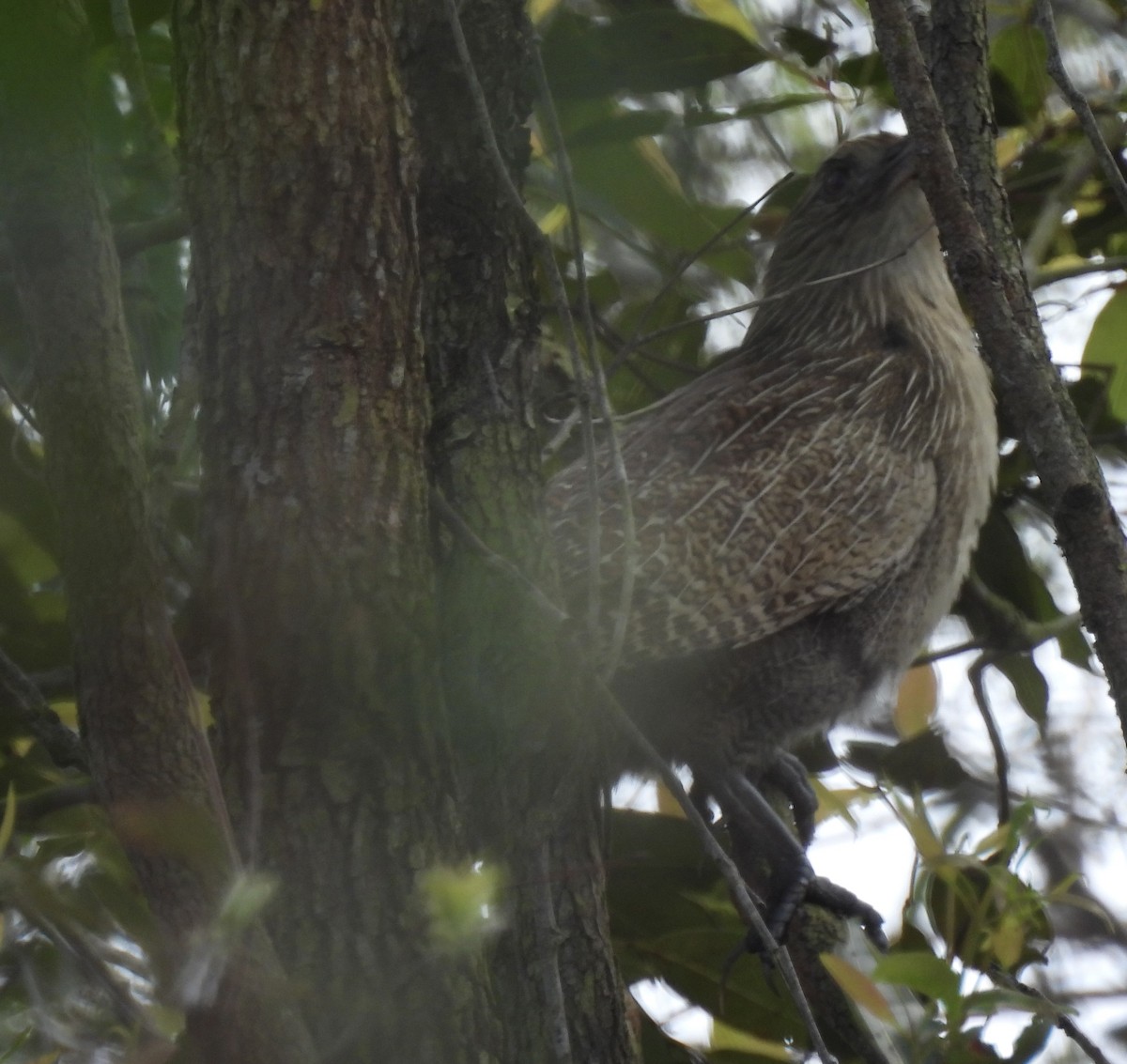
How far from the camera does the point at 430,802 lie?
5.45 feet

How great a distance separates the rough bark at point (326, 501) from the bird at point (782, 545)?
3.69ft

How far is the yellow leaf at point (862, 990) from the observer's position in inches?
85.0

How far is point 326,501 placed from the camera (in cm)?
167

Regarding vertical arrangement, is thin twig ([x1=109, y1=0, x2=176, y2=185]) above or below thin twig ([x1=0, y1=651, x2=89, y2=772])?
above

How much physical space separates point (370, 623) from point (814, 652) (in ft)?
5.85

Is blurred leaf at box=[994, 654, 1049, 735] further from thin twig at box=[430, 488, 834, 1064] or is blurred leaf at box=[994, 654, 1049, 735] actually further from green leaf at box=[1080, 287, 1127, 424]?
thin twig at box=[430, 488, 834, 1064]

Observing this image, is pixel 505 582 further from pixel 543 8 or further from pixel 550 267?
pixel 543 8

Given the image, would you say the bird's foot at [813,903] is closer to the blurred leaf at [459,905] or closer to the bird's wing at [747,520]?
the bird's wing at [747,520]

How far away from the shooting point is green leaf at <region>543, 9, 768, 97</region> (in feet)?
9.37

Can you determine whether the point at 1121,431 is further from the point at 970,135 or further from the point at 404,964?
the point at 404,964

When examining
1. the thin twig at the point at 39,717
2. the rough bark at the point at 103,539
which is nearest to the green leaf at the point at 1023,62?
the thin twig at the point at 39,717

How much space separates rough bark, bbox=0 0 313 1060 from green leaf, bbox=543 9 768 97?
1664 millimetres

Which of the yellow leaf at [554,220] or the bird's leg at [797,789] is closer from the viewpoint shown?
the yellow leaf at [554,220]

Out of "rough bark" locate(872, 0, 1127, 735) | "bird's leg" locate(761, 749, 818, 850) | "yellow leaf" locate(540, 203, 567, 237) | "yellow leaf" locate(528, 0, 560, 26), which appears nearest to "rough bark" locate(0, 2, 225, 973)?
"rough bark" locate(872, 0, 1127, 735)
